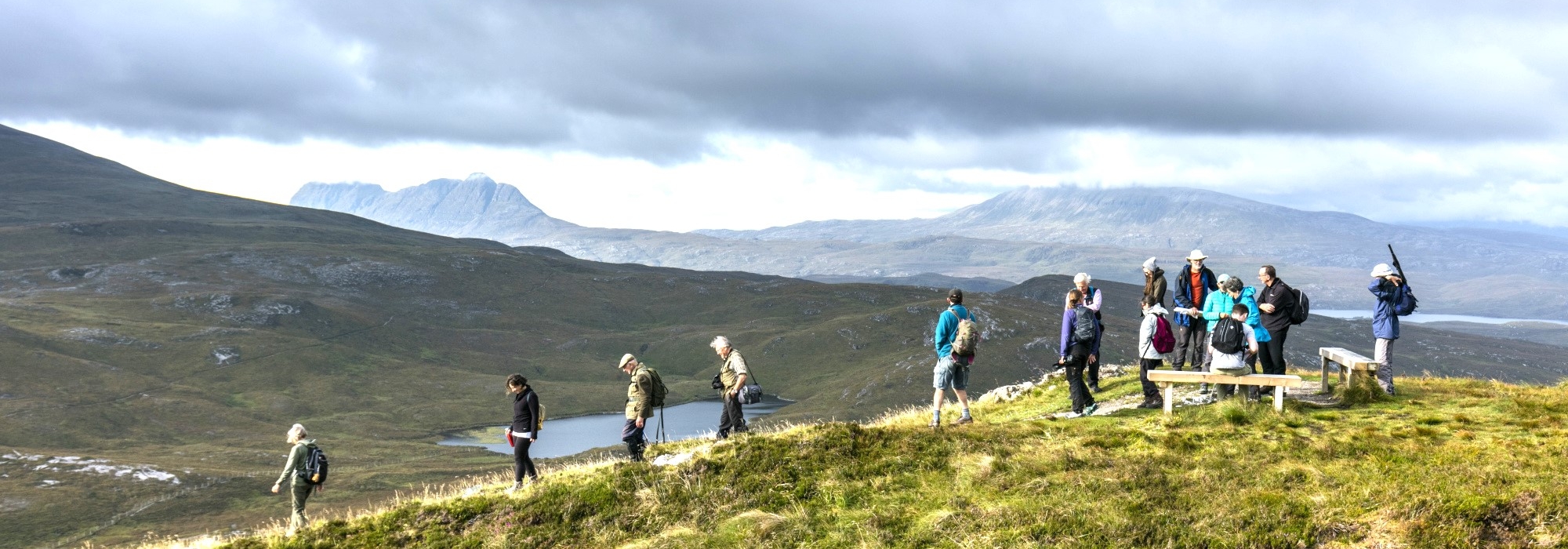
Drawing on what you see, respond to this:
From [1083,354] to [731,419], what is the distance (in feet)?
24.0

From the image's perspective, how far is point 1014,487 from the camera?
13.3 metres

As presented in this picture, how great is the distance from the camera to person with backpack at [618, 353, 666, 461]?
58.2 ft

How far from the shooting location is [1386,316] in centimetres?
1906

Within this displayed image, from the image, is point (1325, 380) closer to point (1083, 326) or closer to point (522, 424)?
point (1083, 326)

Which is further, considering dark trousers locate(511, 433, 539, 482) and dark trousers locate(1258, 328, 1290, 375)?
dark trousers locate(1258, 328, 1290, 375)

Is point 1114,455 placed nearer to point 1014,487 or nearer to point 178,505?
point 1014,487

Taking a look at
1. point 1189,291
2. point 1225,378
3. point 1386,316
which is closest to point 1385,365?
point 1386,316

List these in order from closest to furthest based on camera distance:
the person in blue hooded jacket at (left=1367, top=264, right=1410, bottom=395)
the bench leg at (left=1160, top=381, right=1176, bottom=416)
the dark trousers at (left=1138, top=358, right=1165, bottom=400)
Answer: the bench leg at (left=1160, top=381, right=1176, bottom=416) → the dark trousers at (left=1138, top=358, right=1165, bottom=400) → the person in blue hooded jacket at (left=1367, top=264, right=1410, bottom=395)

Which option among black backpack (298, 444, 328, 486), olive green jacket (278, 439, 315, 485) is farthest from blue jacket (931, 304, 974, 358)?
olive green jacket (278, 439, 315, 485)

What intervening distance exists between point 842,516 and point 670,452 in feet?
17.5

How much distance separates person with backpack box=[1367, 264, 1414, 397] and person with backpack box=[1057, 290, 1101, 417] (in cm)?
614

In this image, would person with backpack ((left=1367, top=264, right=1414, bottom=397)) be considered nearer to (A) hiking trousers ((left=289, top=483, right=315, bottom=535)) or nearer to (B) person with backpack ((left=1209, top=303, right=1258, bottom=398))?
(B) person with backpack ((left=1209, top=303, right=1258, bottom=398))

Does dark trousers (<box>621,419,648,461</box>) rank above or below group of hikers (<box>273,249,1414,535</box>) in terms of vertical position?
below

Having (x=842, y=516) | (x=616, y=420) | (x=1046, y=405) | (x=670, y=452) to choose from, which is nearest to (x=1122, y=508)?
(x=842, y=516)
